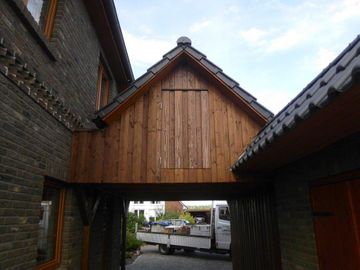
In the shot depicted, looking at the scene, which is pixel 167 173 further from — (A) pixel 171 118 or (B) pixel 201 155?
(A) pixel 171 118

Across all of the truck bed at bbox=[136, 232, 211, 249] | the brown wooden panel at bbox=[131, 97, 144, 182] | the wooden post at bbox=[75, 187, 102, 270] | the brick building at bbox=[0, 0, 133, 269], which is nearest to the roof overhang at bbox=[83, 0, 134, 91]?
the brick building at bbox=[0, 0, 133, 269]

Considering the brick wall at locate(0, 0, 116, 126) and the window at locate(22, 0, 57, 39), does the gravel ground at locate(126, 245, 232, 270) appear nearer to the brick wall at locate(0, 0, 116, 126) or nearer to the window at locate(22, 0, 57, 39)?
the brick wall at locate(0, 0, 116, 126)

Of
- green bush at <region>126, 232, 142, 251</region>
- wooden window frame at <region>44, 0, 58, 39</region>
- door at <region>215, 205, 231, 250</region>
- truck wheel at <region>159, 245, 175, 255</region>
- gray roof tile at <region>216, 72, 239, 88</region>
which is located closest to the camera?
wooden window frame at <region>44, 0, 58, 39</region>

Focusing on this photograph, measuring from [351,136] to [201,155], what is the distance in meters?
2.73

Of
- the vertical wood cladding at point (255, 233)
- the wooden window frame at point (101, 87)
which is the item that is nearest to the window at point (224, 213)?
the vertical wood cladding at point (255, 233)

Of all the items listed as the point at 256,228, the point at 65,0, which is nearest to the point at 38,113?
the point at 65,0

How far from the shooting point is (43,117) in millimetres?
4133

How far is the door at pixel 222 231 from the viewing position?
15.3m

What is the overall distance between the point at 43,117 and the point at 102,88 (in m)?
4.57

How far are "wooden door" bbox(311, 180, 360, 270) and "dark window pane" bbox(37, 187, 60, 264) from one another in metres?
3.78

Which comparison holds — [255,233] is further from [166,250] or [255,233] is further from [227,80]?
[166,250]

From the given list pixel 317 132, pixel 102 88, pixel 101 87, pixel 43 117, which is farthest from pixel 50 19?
pixel 317 132

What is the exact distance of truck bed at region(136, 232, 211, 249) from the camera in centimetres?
1608

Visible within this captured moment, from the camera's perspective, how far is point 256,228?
6.98m
